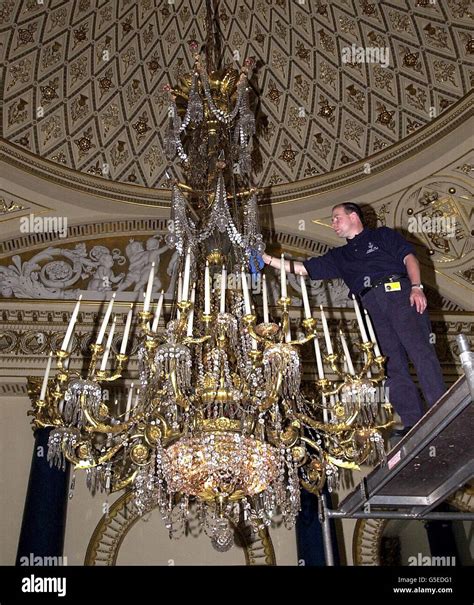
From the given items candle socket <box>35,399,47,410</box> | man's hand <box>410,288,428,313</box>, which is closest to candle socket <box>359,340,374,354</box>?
man's hand <box>410,288,428,313</box>

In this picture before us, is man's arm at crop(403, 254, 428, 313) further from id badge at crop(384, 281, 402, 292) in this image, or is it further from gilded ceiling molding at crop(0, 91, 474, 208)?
gilded ceiling molding at crop(0, 91, 474, 208)

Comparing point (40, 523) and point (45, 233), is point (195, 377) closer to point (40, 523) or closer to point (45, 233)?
point (40, 523)

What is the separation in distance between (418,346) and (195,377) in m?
1.58

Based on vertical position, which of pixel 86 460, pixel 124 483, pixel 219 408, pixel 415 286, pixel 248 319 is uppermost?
pixel 415 286

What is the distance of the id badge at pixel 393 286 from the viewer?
487 centimetres

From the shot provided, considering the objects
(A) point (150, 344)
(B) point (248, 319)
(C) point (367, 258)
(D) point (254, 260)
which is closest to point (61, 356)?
(A) point (150, 344)

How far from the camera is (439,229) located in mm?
9758

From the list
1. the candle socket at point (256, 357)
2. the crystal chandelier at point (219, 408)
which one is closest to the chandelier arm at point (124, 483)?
the crystal chandelier at point (219, 408)

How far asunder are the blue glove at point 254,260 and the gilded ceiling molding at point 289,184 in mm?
4116

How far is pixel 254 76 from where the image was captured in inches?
382

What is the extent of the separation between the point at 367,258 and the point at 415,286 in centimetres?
51

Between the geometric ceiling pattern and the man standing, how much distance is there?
14.1 feet

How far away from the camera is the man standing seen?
457 centimetres

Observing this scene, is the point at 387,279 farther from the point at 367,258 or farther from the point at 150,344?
the point at 150,344
